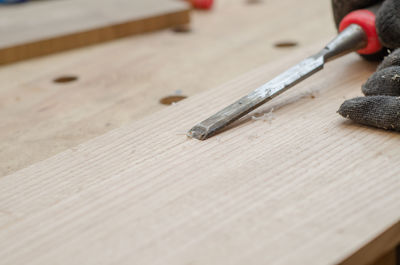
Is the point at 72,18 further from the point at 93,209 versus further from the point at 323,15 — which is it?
the point at 93,209

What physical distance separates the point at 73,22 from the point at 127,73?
30 centimetres

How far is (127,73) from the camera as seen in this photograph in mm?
990

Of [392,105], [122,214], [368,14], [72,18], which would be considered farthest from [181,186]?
[72,18]

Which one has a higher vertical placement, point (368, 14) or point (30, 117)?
point (368, 14)

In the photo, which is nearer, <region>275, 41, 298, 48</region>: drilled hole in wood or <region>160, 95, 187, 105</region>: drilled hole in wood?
<region>160, 95, 187, 105</region>: drilled hole in wood

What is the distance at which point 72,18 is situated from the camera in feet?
4.02

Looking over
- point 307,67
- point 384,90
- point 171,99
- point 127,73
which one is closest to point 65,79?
point 127,73

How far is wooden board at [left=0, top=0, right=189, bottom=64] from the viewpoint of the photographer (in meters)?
1.10

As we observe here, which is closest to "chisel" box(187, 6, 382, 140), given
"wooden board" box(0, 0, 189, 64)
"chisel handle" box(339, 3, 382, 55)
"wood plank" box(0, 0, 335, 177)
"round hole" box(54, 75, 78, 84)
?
"chisel handle" box(339, 3, 382, 55)

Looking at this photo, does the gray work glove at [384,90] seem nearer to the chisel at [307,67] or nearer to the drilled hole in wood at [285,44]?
the chisel at [307,67]

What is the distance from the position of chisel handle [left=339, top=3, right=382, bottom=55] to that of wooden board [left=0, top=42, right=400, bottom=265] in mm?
142

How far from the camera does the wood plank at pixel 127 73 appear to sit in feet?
2.54

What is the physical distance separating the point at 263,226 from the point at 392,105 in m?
0.26

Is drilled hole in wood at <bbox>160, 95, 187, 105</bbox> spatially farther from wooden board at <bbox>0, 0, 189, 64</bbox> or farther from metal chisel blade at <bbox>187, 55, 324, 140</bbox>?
wooden board at <bbox>0, 0, 189, 64</bbox>
